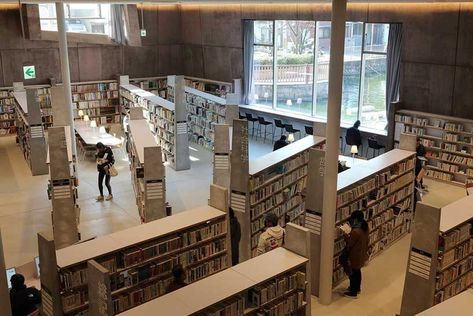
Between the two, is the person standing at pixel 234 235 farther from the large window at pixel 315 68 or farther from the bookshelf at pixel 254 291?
the large window at pixel 315 68

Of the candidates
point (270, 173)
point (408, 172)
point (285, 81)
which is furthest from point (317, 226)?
point (285, 81)

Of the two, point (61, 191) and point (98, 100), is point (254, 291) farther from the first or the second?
point (98, 100)

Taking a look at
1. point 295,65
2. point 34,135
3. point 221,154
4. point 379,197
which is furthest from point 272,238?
point 295,65

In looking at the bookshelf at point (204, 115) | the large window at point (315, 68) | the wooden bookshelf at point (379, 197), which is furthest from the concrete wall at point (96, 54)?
the wooden bookshelf at point (379, 197)

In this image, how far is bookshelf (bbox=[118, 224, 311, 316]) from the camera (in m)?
5.35

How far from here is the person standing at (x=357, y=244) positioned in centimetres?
759

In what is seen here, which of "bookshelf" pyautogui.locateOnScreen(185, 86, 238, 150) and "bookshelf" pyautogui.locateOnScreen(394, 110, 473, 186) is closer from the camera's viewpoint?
"bookshelf" pyautogui.locateOnScreen(394, 110, 473, 186)

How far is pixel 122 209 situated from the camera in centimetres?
1134

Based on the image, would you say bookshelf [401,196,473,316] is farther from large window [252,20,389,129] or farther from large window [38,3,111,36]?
large window [38,3,111,36]

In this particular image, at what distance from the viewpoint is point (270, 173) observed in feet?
30.1

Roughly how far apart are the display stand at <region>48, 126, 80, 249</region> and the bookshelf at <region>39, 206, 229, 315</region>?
253 centimetres

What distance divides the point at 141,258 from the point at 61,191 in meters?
2.93

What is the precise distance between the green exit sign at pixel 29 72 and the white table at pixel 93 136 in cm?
Result: 365

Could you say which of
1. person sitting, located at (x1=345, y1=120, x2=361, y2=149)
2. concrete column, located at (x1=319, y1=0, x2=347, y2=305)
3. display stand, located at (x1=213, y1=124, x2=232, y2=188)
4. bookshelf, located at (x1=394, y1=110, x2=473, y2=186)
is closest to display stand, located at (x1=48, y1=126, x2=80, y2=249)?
display stand, located at (x1=213, y1=124, x2=232, y2=188)
